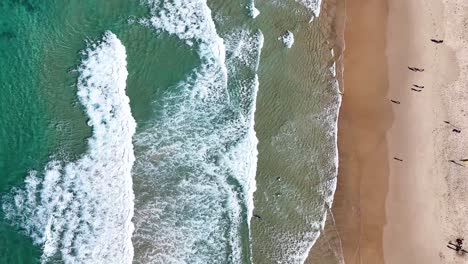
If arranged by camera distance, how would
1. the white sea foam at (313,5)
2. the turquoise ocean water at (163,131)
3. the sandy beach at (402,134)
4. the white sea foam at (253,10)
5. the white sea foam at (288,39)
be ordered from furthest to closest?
the white sea foam at (313,5), the white sea foam at (253,10), the white sea foam at (288,39), the sandy beach at (402,134), the turquoise ocean water at (163,131)

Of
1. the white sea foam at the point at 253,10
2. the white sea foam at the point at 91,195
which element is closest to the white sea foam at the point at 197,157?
the white sea foam at the point at 91,195

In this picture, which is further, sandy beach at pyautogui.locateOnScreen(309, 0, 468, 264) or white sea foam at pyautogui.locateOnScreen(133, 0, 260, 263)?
sandy beach at pyautogui.locateOnScreen(309, 0, 468, 264)

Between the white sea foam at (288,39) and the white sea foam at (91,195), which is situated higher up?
the white sea foam at (288,39)

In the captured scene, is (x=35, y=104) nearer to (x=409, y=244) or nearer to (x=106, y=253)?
(x=106, y=253)

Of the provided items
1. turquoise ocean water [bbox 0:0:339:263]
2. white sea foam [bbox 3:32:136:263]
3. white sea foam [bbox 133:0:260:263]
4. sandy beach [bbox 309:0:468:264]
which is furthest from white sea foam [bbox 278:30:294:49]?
white sea foam [bbox 3:32:136:263]

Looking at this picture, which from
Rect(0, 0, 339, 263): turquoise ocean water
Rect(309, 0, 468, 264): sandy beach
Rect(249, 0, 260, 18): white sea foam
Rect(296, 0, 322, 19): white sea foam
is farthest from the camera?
Rect(296, 0, 322, 19): white sea foam

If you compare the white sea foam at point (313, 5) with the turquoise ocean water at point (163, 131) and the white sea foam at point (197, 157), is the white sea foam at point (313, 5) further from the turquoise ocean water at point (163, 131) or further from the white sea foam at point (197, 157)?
the white sea foam at point (197, 157)

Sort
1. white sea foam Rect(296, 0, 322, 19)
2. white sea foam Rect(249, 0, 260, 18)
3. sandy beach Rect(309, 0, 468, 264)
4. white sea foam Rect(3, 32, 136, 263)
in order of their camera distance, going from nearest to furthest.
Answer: white sea foam Rect(3, 32, 136, 263) → sandy beach Rect(309, 0, 468, 264) → white sea foam Rect(249, 0, 260, 18) → white sea foam Rect(296, 0, 322, 19)

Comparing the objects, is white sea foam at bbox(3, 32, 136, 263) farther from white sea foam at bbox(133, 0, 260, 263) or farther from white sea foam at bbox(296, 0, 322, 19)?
white sea foam at bbox(296, 0, 322, 19)
